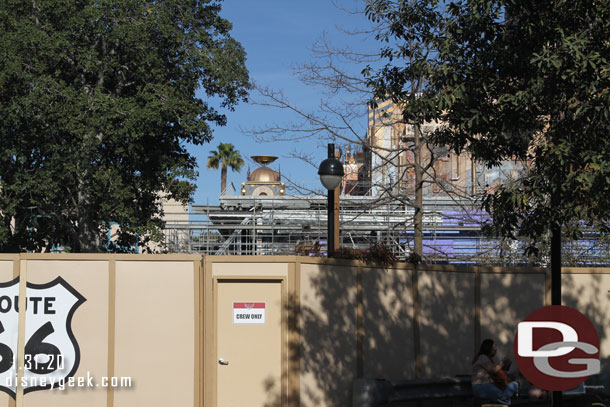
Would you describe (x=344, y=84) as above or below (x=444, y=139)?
above

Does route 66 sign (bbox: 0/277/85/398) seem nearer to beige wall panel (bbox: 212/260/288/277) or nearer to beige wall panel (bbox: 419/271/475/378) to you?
beige wall panel (bbox: 212/260/288/277)

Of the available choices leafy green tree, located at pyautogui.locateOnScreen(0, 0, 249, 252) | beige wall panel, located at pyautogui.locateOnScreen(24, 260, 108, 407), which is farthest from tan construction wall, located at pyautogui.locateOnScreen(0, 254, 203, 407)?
leafy green tree, located at pyautogui.locateOnScreen(0, 0, 249, 252)

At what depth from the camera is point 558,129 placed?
9.07 metres

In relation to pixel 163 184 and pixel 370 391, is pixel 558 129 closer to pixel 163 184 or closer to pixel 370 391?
pixel 370 391

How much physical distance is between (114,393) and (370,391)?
3995 mm

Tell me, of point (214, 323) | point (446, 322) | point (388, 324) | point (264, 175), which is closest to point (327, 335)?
point (388, 324)

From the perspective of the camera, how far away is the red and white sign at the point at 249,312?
11836 millimetres

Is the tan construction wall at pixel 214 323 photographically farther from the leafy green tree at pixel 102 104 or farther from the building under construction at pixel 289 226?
the building under construction at pixel 289 226

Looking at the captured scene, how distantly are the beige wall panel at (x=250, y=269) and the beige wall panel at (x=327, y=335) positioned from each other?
1.23ft

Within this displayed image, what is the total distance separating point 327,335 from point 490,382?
2.66 meters

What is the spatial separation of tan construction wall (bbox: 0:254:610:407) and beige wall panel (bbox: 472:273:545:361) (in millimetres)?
892

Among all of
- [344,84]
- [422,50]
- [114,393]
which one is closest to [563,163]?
[422,50]

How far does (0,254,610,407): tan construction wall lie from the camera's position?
11.5 metres

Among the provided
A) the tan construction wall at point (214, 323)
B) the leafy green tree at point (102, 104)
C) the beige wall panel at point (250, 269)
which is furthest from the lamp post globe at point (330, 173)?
the leafy green tree at point (102, 104)
